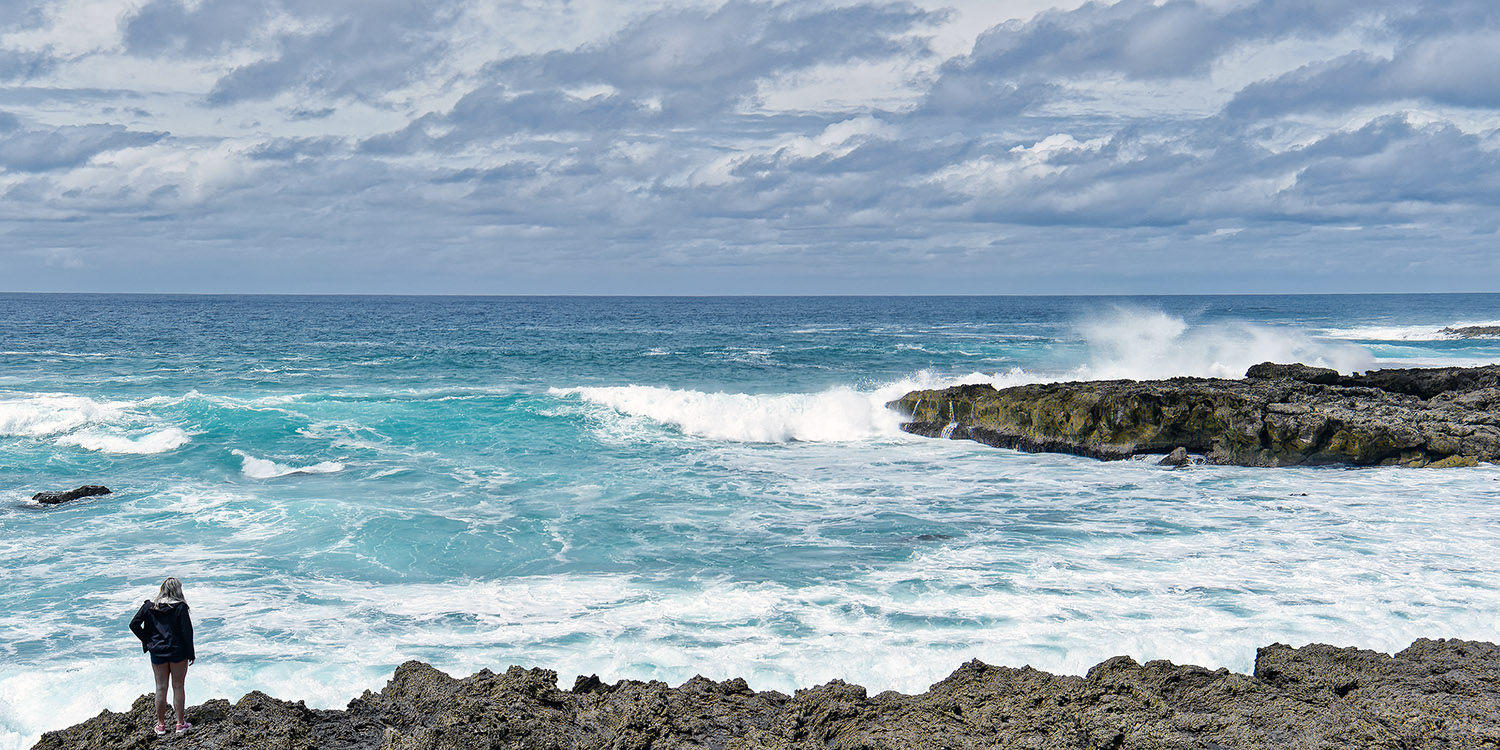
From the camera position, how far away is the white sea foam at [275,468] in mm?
17875

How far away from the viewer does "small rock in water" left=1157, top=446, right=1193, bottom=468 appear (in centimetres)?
1780

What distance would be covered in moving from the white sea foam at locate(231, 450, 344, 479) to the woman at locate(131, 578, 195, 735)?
40.0 feet

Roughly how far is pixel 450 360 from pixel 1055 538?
3308cm

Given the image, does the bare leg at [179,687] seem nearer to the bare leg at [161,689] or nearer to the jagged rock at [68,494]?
the bare leg at [161,689]

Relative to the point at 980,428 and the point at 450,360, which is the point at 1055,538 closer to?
the point at 980,428

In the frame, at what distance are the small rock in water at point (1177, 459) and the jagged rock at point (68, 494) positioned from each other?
18.6 meters

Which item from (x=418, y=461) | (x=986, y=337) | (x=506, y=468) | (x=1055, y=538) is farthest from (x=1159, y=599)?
(x=986, y=337)

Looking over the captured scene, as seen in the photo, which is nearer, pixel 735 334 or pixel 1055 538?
pixel 1055 538

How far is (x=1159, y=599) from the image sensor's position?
9.97 m

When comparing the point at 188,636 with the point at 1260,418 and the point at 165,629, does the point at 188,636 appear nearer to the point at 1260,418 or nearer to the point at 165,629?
the point at 165,629

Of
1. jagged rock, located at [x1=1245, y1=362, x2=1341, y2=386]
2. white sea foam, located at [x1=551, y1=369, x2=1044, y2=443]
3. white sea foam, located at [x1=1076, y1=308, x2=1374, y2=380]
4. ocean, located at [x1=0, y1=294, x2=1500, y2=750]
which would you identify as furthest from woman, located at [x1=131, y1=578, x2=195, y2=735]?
white sea foam, located at [x1=1076, y1=308, x2=1374, y2=380]

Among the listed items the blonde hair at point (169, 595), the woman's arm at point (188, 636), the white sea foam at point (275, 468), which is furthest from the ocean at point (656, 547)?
the blonde hair at point (169, 595)

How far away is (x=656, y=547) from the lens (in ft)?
41.6

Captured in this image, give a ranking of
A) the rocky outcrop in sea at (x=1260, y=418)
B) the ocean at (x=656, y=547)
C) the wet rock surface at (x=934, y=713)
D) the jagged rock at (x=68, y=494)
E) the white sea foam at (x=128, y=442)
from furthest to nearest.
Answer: the white sea foam at (x=128, y=442) → the rocky outcrop in sea at (x=1260, y=418) → the jagged rock at (x=68, y=494) → the ocean at (x=656, y=547) → the wet rock surface at (x=934, y=713)
